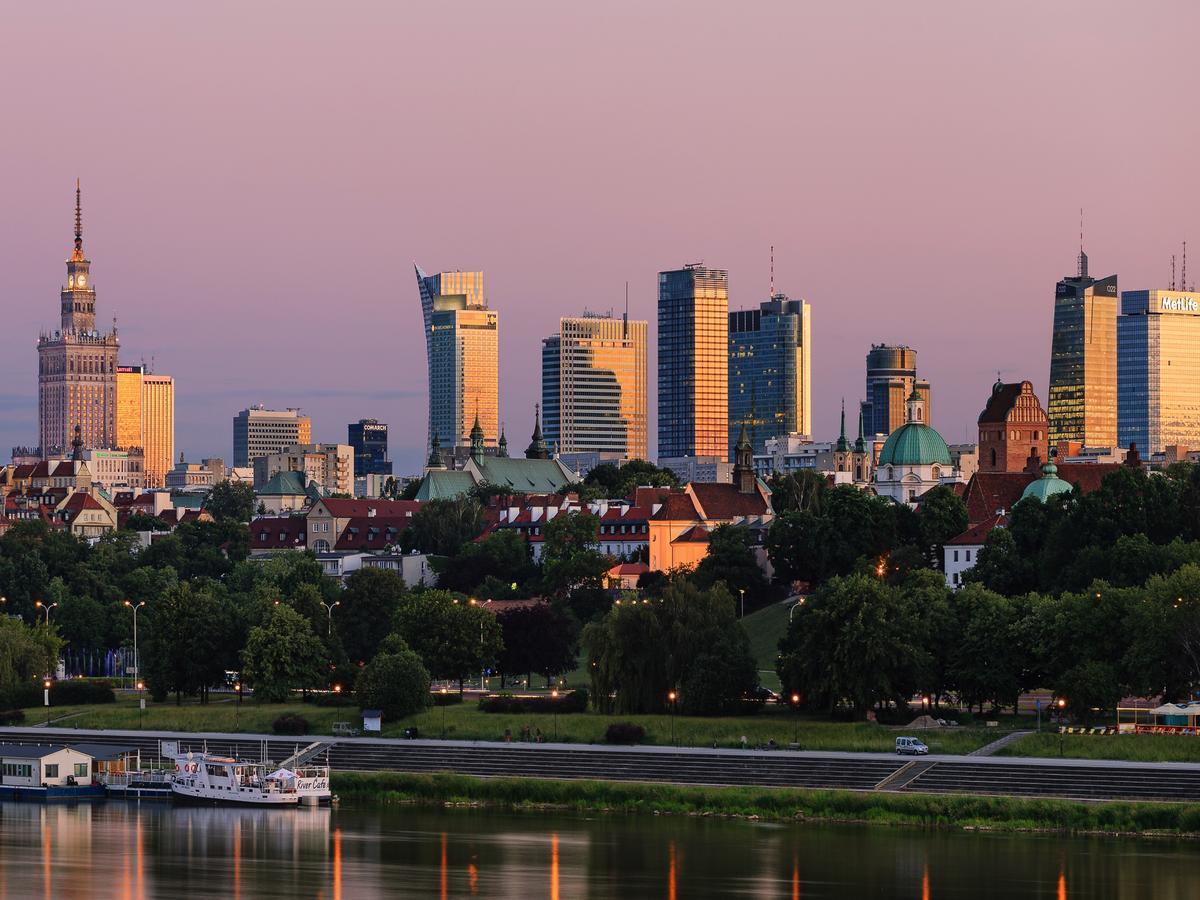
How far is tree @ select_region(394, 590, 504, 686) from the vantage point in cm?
12938

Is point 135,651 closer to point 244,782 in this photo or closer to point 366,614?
point 366,614

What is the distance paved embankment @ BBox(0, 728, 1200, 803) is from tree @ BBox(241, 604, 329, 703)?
25.0ft

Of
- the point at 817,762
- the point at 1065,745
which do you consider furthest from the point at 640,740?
the point at 1065,745

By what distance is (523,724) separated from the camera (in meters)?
116

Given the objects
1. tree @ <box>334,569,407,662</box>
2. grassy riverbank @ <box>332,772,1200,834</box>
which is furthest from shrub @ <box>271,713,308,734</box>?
tree @ <box>334,569,407,662</box>

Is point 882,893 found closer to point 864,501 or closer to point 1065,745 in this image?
point 1065,745

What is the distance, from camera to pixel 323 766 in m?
111

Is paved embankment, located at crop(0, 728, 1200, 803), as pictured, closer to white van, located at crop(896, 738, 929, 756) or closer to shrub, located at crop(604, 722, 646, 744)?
white van, located at crop(896, 738, 929, 756)

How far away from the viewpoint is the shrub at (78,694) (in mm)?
133125

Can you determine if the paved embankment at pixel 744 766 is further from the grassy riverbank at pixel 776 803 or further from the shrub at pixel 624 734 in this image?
the grassy riverbank at pixel 776 803

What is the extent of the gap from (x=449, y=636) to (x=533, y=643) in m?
8.08

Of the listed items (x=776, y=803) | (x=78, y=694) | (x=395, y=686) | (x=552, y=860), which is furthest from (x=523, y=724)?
(x=78, y=694)

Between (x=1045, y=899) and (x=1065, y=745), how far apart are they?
23850 mm

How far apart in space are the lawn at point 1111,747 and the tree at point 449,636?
3646 centimetres
